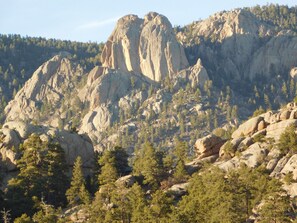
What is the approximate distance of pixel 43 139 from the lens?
114438 mm

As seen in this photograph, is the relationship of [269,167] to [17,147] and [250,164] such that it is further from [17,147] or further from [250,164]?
[17,147]

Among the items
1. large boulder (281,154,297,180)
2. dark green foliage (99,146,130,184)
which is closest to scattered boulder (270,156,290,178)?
large boulder (281,154,297,180)

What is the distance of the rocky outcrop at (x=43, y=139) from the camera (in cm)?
11231

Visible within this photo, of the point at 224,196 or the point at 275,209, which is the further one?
the point at 224,196

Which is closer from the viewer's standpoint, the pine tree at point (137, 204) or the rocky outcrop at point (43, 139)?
the pine tree at point (137, 204)

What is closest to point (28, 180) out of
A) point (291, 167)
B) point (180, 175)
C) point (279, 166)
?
point (180, 175)

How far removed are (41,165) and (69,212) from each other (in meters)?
14.7

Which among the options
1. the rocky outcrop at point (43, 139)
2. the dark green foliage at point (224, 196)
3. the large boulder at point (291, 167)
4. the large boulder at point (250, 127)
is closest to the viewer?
the dark green foliage at point (224, 196)

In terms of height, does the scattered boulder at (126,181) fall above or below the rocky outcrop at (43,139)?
below

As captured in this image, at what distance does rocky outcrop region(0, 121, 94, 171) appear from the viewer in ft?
368

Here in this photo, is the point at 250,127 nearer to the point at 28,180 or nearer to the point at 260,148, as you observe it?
the point at 260,148

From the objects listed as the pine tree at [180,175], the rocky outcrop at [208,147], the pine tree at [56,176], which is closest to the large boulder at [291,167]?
the pine tree at [180,175]

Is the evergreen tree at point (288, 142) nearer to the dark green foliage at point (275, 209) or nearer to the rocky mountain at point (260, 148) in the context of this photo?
the rocky mountain at point (260, 148)

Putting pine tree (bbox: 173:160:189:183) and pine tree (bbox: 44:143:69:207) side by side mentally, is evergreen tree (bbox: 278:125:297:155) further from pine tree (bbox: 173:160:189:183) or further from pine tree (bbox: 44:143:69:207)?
pine tree (bbox: 44:143:69:207)
